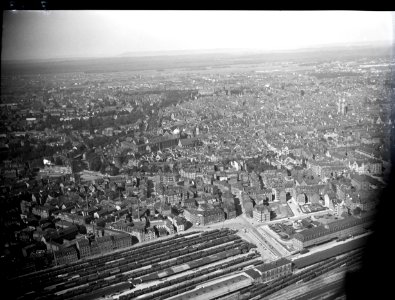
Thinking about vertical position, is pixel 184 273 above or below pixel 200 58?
below

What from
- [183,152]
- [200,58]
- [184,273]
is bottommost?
[184,273]

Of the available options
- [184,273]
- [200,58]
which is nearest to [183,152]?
[200,58]

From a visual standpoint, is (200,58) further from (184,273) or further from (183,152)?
(184,273)

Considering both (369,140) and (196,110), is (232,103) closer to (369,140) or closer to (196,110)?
(196,110)

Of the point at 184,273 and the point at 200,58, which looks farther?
the point at 200,58

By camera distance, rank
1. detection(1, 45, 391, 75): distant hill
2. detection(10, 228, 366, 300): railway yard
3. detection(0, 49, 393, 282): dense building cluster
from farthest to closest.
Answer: detection(1, 45, 391, 75): distant hill
detection(0, 49, 393, 282): dense building cluster
detection(10, 228, 366, 300): railway yard

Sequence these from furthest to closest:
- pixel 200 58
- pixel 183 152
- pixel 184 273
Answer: pixel 183 152 < pixel 200 58 < pixel 184 273

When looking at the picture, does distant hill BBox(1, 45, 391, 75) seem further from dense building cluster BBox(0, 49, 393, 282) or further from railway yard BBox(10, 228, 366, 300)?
railway yard BBox(10, 228, 366, 300)

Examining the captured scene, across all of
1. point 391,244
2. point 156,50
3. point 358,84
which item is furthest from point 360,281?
point 156,50

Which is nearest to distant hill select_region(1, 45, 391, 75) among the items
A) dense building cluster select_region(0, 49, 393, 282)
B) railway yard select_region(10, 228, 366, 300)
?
dense building cluster select_region(0, 49, 393, 282)
